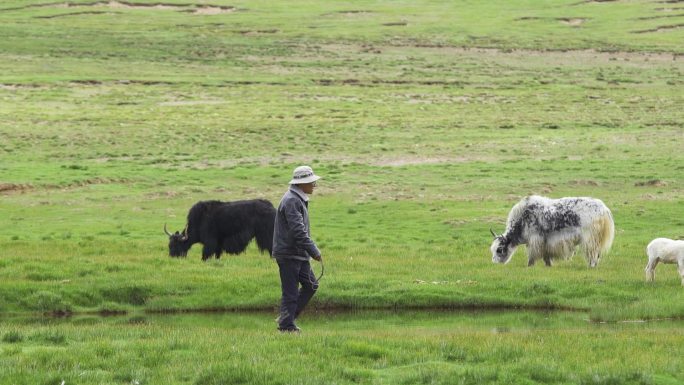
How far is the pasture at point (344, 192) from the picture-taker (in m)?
12.3

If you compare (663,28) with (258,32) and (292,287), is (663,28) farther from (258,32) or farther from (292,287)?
(292,287)

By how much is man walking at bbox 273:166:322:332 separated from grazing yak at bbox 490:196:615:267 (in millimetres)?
7669

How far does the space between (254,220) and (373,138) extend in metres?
22.9

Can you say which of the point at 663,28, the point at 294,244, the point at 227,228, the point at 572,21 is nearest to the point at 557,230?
the point at 227,228

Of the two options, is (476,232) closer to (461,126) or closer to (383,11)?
(461,126)

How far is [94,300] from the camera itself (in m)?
17.7

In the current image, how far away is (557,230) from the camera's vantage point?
20.7 metres

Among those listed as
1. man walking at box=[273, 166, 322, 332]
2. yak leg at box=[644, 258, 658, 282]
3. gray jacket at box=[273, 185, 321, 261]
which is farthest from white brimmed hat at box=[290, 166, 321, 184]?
yak leg at box=[644, 258, 658, 282]

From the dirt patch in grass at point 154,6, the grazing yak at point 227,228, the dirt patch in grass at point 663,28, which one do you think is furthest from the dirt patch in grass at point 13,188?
the dirt patch in grass at point 154,6

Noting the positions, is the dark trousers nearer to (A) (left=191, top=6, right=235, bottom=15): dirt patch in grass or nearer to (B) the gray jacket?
(B) the gray jacket

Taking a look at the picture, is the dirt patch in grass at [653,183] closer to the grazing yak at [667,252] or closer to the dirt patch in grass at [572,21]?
the grazing yak at [667,252]

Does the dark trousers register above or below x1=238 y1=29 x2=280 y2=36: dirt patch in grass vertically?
above

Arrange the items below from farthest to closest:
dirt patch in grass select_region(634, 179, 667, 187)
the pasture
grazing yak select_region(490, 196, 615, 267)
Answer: dirt patch in grass select_region(634, 179, 667, 187) < grazing yak select_region(490, 196, 615, 267) < the pasture

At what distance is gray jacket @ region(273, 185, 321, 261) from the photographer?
13.3m
